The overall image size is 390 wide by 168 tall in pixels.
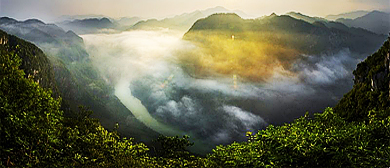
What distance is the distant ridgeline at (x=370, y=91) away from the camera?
79069 millimetres

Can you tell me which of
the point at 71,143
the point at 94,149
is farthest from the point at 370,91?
the point at 71,143

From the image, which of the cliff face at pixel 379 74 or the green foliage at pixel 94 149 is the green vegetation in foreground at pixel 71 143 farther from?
the cliff face at pixel 379 74

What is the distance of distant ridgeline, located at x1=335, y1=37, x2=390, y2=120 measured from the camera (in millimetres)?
79069

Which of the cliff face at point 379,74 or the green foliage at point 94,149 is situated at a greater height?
the cliff face at point 379,74

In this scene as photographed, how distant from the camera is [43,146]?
23.9 metres

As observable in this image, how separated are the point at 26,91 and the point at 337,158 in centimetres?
2548

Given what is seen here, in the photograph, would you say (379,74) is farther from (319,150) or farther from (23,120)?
(23,120)

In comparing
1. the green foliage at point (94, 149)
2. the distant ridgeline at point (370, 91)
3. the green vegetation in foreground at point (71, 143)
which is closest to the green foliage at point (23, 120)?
the green vegetation in foreground at point (71, 143)

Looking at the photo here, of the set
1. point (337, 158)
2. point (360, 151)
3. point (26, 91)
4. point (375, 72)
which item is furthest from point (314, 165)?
point (375, 72)

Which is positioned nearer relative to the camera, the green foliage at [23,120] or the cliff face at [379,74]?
the green foliage at [23,120]

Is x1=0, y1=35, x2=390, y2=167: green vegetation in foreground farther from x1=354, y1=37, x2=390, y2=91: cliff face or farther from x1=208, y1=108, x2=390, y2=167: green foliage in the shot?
x1=354, y1=37, x2=390, y2=91: cliff face

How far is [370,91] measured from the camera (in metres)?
90.1

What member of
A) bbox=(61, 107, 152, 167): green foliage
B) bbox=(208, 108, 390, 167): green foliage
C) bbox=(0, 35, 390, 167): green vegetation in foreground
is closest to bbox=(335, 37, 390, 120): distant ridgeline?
bbox=(208, 108, 390, 167): green foliage

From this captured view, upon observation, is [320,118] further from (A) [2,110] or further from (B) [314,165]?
(A) [2,110]
